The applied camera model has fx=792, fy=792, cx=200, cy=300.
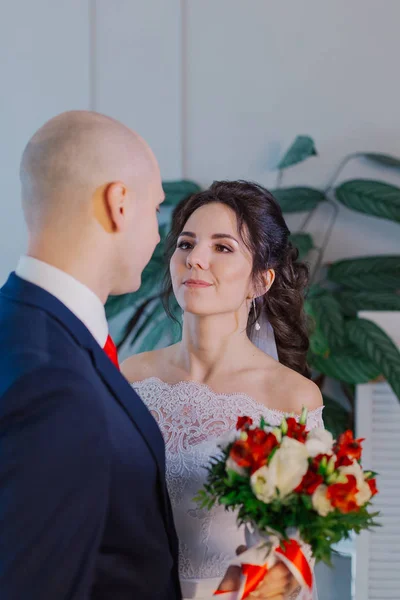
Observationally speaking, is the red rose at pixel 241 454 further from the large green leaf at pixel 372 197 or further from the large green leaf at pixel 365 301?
the large green leaf at pixel 372 197

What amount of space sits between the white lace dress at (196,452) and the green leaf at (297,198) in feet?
5.87

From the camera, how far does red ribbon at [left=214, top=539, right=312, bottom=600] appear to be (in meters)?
1.66

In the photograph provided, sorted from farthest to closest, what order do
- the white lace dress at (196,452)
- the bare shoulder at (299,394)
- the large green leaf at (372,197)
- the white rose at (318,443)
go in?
the large green leaf at (372,197) < the bare shoulder at (299,394) < the white lace dress at (196,452) < the white rose at (318,443)

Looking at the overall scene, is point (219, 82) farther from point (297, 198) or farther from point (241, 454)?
point (241, 454)

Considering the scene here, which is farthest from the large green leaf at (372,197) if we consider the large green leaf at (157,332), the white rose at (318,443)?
the white rose at (318,443)

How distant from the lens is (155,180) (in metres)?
1.58

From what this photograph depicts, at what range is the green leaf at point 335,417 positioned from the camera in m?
3.80

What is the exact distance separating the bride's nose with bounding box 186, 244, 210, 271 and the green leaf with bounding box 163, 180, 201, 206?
1.75m

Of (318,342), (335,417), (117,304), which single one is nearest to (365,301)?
(318,342)

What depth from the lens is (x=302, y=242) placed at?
392cm

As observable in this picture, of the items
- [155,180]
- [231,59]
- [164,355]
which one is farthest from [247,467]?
[231,59]

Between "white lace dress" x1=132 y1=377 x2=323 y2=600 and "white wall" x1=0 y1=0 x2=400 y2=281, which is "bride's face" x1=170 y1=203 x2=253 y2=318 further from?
"white wall" x1=0 y1=0 x2=400 y2=281

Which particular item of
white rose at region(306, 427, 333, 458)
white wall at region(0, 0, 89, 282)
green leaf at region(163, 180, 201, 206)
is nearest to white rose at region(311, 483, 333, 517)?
white rose at region(306, 427, 333, 458)

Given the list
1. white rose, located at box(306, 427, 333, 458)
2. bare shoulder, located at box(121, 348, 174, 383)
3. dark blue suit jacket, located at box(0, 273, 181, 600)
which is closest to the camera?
dark blue suit jacket, located at box(0, 273, 181, 600)
